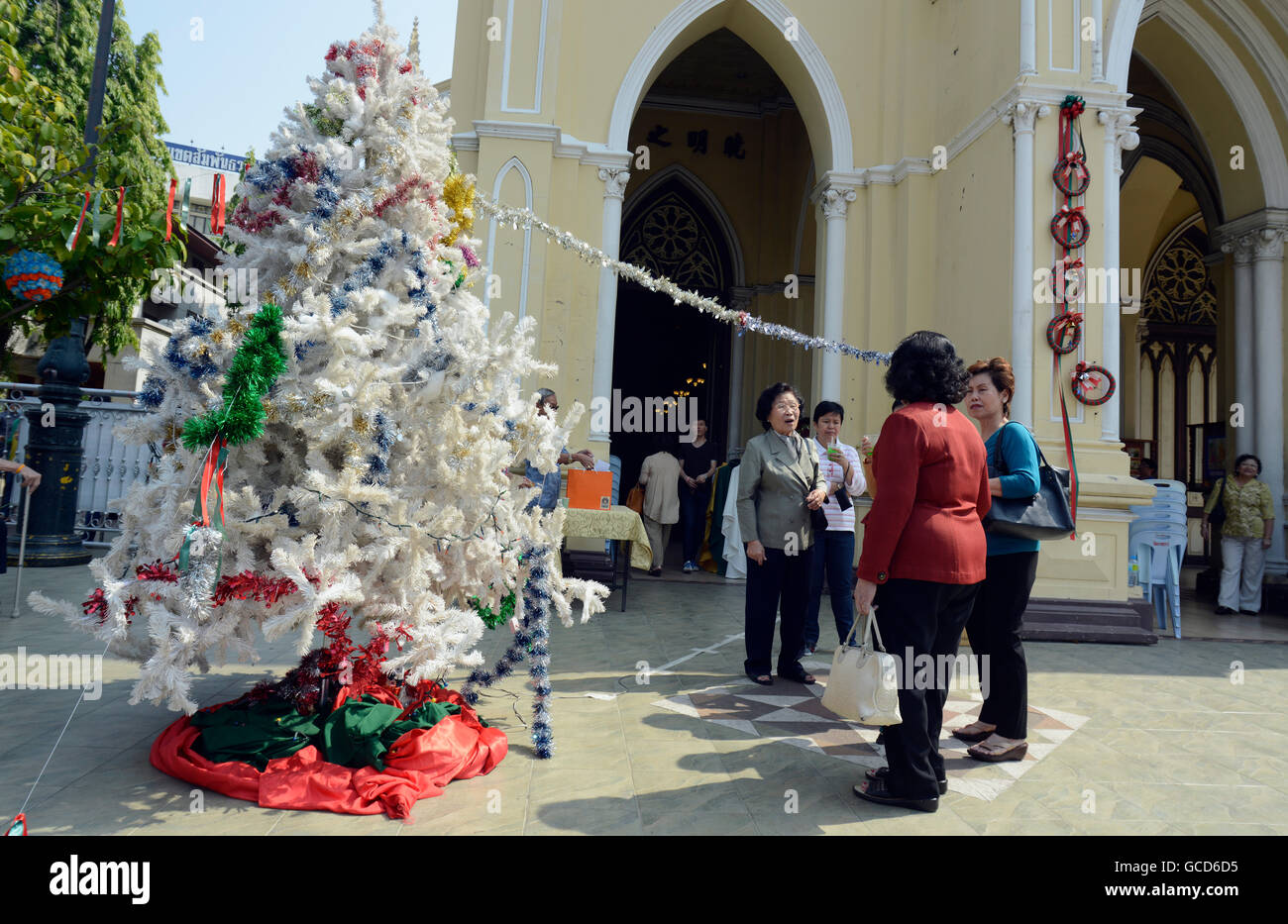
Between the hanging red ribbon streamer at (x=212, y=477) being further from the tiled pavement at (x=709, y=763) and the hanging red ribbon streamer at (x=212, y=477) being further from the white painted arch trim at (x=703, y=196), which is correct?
the white painted arch trim at (x=703, y=196)

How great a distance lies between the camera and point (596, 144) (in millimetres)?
8102

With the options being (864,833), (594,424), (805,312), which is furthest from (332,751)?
(805,312)

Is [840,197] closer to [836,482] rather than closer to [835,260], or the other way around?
[835,260]

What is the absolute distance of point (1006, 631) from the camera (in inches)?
127

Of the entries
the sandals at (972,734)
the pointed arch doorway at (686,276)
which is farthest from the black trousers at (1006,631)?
the pointed arch doorway at (686,276)

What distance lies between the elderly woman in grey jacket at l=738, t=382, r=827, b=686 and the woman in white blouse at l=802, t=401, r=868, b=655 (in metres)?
0.52

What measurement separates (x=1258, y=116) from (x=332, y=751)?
11376mm

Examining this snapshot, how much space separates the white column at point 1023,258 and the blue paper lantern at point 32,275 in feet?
23.3

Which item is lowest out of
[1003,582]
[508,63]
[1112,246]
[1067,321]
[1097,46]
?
[1003,582]

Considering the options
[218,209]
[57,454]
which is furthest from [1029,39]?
[57,454]

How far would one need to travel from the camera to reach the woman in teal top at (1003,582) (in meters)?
3.18

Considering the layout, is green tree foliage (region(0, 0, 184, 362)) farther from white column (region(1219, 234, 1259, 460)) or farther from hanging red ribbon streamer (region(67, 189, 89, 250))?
white column (region(1219, 234, 1259, 460))

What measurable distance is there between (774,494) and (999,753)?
175 cm

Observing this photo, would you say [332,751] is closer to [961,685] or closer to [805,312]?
[961,685]
